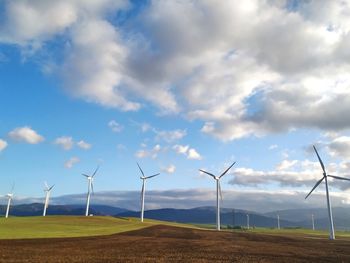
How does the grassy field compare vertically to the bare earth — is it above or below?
above

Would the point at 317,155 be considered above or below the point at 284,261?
above

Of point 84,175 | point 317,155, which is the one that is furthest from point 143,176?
point 317,155

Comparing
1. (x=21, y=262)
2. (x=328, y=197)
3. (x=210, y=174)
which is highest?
(x=210, y=174)

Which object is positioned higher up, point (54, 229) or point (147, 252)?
point (54, 229)

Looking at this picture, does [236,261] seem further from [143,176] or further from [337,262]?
[143,176]

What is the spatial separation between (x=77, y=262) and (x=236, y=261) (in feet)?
54.4

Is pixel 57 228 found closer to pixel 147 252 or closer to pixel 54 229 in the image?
pixel 54 229

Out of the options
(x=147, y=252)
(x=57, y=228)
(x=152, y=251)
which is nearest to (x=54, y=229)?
(x=57, y=228)

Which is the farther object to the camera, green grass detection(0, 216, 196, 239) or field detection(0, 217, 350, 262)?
green grass detection(0, 216, 196, 239)

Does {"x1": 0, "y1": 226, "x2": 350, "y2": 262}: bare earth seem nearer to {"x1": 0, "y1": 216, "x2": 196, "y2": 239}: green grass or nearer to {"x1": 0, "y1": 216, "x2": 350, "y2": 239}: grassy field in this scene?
{"x1": 0, "y1": 216, "x2": 196, "y2": 239}: green grass

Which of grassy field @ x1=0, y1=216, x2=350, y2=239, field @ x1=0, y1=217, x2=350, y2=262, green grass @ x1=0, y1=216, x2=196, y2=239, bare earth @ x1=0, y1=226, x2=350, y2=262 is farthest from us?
grassy field @ x1=0, y1=216, x2=350, y2=239

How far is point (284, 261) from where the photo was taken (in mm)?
43469

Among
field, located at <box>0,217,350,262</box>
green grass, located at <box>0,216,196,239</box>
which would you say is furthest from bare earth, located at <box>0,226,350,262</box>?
green grass, located at <box>0,216,196,239</box>

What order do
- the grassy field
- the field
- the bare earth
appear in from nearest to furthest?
the bare earth, the field, the grassy field
